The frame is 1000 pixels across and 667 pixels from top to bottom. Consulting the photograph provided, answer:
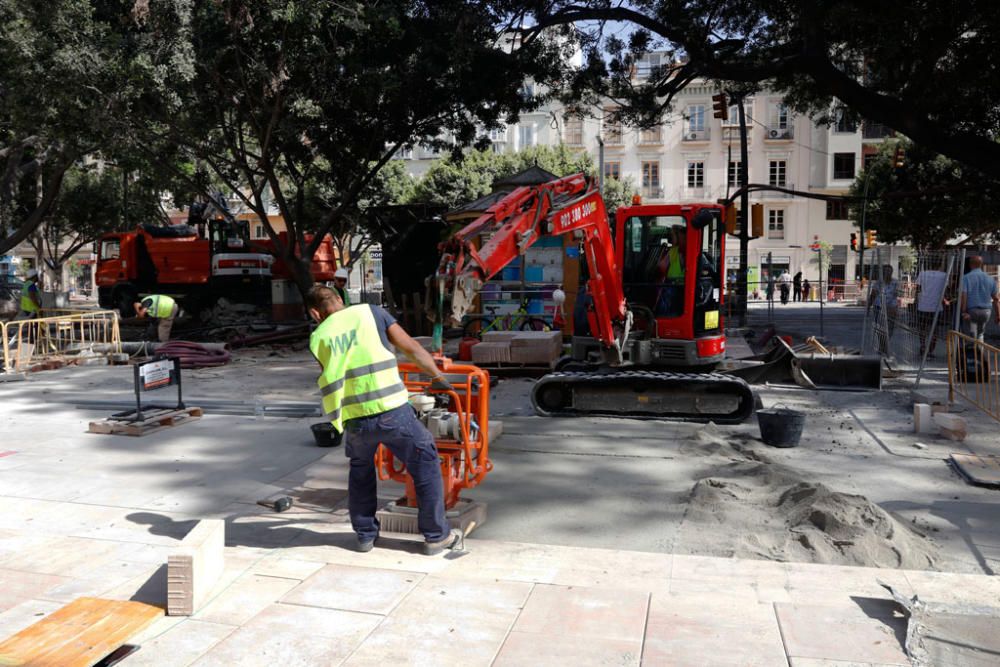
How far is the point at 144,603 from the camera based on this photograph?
4.66 metres

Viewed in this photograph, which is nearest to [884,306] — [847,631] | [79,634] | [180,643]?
[847,631]

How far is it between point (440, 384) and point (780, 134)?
50537 mm

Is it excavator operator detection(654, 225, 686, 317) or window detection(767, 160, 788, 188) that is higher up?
window detection(767, 160, 788, 188)

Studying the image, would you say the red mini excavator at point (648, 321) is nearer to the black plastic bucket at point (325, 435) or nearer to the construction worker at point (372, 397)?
the black plastic bucket at point (325, 435)

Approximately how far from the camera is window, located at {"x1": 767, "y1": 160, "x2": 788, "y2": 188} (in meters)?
51.6

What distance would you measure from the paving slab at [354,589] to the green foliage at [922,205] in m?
21.6

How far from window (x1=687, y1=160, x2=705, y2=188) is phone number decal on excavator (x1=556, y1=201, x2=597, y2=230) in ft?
150

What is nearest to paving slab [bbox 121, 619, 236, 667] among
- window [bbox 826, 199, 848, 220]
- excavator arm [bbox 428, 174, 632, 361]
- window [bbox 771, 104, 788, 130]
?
excavator arm [bbox 428, 174, 632, 361]

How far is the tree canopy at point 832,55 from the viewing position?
514 inches

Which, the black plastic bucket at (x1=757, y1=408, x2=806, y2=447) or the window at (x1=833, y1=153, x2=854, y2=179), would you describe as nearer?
the black plastic bucket at (x1=757, y1=408, x2=806, y2=447)

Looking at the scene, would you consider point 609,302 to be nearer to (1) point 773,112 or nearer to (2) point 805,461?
(2) point 805,461

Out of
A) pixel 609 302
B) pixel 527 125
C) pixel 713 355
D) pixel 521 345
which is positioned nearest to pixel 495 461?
pixel 609 302

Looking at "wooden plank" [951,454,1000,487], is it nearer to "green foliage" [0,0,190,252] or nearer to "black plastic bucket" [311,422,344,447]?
"black plastic bucket" [311,422,344,447]

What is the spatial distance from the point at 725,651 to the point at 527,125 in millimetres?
55825
